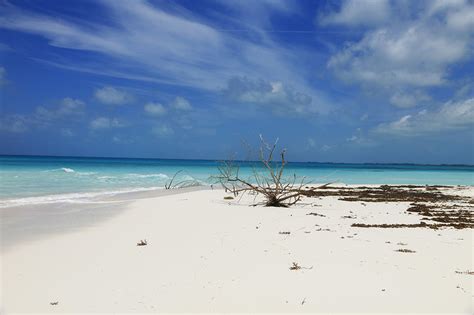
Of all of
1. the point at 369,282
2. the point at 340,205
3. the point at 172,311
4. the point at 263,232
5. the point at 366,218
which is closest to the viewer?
the point at 172,311

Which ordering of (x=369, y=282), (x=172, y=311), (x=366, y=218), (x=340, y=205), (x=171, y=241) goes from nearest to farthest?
1. (x=172, y=311)
2. (x=369, y=282)
3. (x=171, y=241)
4. (x=366, y=218)
5. (x=340, y=205)

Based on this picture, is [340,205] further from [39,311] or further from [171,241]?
[39,311]

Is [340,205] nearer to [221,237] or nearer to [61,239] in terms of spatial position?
[221,237]

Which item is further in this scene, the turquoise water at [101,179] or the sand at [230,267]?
the turquoise water at [101,179]

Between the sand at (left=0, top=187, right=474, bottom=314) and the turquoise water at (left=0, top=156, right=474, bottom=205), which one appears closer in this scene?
the sand at (left=0, top=187, right=474, bottom=314)

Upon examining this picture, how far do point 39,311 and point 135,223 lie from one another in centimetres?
657

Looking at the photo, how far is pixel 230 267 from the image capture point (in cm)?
674

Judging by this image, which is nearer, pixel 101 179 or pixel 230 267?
pixel 230 267

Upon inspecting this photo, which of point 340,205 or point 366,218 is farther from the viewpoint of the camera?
point 340,205

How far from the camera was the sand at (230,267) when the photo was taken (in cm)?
522

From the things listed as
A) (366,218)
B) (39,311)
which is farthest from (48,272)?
(366,218)

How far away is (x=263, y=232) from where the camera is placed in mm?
10055

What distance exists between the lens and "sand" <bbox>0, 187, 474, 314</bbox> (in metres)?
5.22

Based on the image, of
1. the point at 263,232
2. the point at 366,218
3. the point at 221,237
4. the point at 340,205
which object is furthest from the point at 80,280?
the point at 340,205
